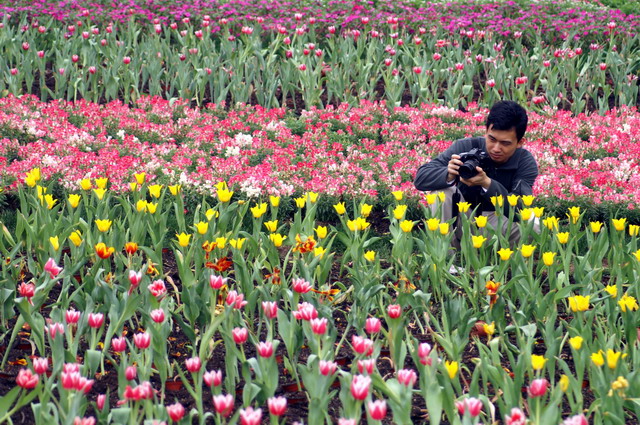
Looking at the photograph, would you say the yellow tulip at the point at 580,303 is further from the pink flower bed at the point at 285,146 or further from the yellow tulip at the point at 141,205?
the pink flower bed at the point at 285,146

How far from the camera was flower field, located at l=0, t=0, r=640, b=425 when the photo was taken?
3094 mm

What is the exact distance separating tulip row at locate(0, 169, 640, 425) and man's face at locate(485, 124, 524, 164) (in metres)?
0.38

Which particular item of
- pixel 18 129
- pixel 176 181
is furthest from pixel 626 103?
pixel 18 129

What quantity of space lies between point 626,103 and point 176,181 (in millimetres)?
4731

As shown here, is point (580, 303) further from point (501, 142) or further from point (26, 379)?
point (26, 379)

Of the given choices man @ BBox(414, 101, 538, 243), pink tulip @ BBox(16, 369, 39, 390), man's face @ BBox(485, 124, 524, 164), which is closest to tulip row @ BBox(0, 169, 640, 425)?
pink tulip @ BBox(16, 369, 39, 390)

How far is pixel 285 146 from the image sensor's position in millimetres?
6914

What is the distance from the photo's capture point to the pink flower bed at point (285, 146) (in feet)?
19.3

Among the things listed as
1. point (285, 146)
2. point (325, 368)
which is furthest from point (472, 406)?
point (285, 146)

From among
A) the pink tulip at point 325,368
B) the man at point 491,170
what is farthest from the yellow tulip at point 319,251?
the pink tulip at point 325,368

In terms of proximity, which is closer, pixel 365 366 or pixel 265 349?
pixel 365 366

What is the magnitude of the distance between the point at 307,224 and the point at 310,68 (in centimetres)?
390

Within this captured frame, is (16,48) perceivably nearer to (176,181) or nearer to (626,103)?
(176,181)

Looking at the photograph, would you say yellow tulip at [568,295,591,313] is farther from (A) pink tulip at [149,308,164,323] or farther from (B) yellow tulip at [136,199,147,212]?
(B) yellow tulip at [136,199,147,212]
